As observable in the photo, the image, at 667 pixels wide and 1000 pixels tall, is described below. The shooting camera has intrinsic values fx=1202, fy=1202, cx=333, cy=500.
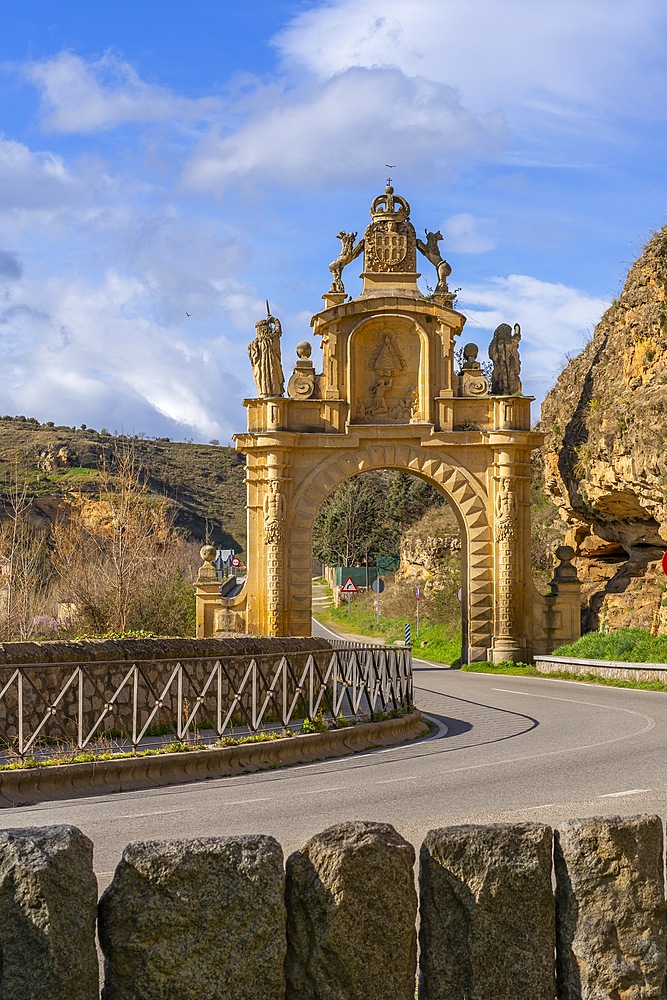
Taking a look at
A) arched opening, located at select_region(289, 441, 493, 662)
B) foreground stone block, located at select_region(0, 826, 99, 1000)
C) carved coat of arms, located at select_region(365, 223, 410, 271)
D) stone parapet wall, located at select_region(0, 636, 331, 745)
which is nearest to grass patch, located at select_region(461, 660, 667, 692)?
arched opening, located at select_region(289, 441, 493, 662)

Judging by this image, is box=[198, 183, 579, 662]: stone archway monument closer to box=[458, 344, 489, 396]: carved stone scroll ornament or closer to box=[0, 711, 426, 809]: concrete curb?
box=[458, 344, 489, 396]: carved stone scroll ornament

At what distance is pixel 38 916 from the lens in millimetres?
4047

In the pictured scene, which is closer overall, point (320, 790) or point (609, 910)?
point (609, 910)

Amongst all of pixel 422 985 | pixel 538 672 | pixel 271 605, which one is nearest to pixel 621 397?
pixel 538 672

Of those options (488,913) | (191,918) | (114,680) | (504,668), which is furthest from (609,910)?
(504,668)

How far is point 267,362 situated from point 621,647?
1235 centimetres

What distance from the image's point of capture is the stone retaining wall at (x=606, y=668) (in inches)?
1007

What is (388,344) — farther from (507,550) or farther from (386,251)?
(507,550)

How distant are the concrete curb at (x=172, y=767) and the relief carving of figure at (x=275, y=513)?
16.6m

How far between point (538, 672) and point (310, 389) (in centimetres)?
996

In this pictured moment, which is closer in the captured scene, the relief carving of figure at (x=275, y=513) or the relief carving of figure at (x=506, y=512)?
the relief carving of figure at (x=275, y=513)

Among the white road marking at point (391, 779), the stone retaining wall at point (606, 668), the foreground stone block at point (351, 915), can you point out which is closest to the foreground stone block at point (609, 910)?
the foreground stone block at point (351, 915)

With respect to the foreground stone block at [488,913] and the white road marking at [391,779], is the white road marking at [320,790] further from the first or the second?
the foreground stone block at [488,913]

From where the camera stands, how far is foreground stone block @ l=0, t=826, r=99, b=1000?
404 cm
